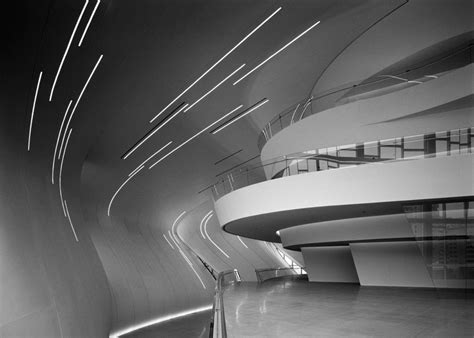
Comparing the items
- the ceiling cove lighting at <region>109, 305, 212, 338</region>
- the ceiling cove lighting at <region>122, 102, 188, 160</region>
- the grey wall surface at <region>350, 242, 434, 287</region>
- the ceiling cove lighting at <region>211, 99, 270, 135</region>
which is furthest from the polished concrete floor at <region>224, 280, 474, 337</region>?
the ceiling cove lighting at <region>109, 305, 212, 338</region>

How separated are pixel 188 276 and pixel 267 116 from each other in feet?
40.8

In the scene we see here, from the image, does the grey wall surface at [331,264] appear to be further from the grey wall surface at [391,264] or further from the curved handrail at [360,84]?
the curved handrail at [360,84]

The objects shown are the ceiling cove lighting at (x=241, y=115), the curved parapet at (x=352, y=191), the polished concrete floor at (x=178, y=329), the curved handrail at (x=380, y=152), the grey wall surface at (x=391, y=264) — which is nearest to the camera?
the curved parapet at (x=352, y=191)

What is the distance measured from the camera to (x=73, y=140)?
14109 millimetres

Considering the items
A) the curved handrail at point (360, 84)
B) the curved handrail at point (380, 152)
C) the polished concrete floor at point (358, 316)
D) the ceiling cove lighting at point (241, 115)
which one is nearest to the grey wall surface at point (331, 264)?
the curved handrail at point (360, 84)

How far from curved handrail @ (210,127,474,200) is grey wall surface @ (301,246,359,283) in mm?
5751

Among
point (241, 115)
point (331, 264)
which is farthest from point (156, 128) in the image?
point (331, 264)

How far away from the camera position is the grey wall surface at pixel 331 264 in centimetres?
1845

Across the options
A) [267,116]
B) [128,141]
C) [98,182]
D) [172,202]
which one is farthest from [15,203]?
[172,202]

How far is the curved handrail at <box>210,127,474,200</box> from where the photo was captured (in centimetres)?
1091

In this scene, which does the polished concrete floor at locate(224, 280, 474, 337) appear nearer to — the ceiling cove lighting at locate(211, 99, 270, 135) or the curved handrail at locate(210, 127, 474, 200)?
the curved handrail at locate(210, 127, 474, 200)

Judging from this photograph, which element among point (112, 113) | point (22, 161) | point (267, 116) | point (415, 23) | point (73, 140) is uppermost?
point (415, 23)

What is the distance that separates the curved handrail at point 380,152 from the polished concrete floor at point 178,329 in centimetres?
997

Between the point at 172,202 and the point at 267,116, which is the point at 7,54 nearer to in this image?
the point at 267,116
